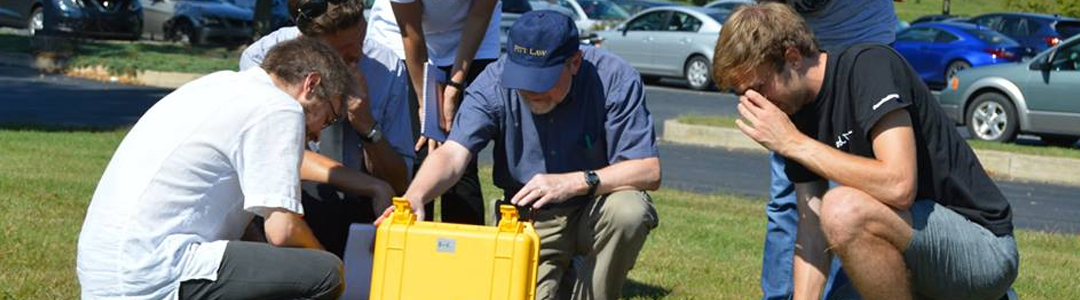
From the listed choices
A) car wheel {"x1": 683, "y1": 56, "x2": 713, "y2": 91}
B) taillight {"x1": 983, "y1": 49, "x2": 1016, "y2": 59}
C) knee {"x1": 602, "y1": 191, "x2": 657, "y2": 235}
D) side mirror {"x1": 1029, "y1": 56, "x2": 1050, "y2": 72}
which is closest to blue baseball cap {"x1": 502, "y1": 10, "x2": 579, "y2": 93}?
knee {"x1": 602, "y1": 191, "x2": 657, "y2": 235}

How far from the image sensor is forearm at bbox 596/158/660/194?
5105 mm

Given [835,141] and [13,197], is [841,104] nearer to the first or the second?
[835,141]

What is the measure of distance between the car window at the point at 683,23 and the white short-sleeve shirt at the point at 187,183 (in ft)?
→ 62.0

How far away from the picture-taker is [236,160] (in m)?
4.26

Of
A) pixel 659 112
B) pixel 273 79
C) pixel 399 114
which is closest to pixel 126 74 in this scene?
pixel 659 112

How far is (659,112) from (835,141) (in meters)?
13.7

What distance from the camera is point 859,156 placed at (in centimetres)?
455

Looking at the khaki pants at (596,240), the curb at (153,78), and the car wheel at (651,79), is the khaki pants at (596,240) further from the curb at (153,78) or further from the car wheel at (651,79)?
the car wheel at (651,79)

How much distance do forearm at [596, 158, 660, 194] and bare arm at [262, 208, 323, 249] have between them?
0.96 metres

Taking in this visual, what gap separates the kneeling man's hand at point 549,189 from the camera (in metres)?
4.99

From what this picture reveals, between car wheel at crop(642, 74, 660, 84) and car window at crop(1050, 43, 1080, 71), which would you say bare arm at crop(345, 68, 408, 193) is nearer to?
car window at crop(1050, 43, 1080, 71)

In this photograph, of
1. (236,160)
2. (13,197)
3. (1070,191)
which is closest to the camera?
(236,160)

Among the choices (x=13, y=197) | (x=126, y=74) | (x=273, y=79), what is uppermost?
(x=273, y=79)

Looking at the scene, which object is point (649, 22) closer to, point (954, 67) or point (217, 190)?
point (954, 67)
